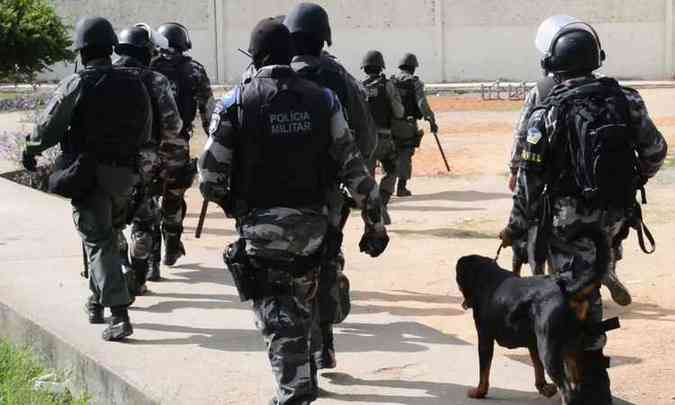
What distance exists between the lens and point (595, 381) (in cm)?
536

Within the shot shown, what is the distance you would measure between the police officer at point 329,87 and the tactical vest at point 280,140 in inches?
27.4

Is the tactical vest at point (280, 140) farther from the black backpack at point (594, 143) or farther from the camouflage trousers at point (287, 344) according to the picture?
the black backpack at point (594, 143)

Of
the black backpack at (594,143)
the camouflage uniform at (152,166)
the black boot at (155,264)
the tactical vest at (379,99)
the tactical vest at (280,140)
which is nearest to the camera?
the tactical vest at (280,140)

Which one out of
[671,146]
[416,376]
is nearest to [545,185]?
[416,376]

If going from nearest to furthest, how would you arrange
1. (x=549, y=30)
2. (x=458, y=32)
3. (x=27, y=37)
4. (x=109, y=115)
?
(x=549, y=30)
(x=109, y=115)
(x=27, y=37)
(x=458, y=32)

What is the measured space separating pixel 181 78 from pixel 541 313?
183 inches

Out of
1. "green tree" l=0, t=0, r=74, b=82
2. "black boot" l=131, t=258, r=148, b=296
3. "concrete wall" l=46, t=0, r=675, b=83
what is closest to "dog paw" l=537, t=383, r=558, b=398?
"black boot" l=131, t=258, r=148, b=296

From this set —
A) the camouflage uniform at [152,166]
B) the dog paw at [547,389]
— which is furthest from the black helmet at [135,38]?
the dog paw at [547,389]

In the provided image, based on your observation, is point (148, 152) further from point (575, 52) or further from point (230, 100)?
point (575, 52)

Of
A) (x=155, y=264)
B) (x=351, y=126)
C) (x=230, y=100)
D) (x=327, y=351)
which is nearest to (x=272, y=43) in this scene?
(x=230, y=100)

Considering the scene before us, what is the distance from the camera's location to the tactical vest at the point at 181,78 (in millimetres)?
9141

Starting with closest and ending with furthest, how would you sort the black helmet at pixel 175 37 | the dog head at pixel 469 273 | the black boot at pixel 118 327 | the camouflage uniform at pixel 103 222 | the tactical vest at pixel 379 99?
1. the dog head at pixel 469 273
2. the camouflage uniform at pixel 103 222
3. the black boot at pixel 118 327
4. the black helmet at pixel 175 37
5. the tactical vest at pixel 379 99

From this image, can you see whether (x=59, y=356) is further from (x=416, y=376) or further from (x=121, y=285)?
(x=416, y=376)

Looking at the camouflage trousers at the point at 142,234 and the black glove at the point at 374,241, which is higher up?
the black glove at the point at 374,241
